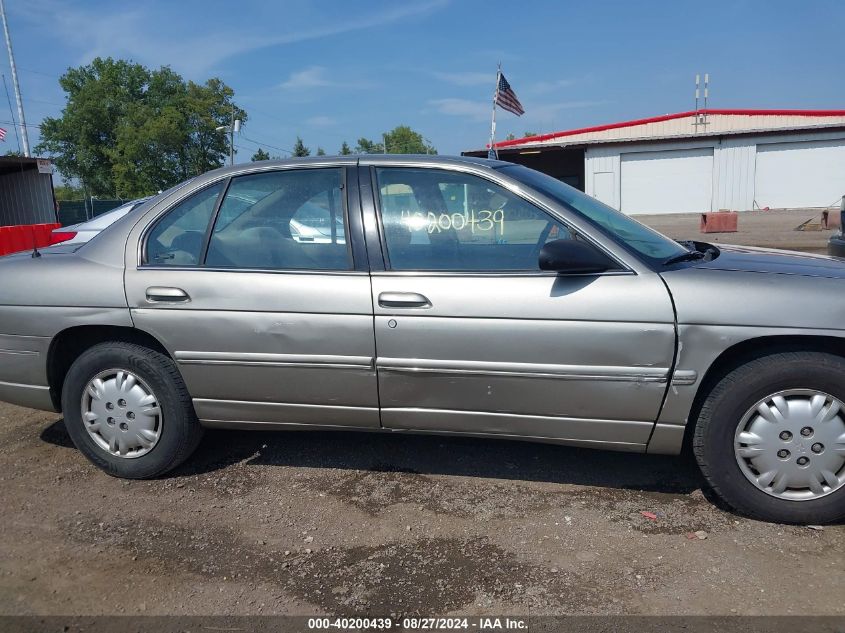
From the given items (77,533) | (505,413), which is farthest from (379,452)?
(77,533)

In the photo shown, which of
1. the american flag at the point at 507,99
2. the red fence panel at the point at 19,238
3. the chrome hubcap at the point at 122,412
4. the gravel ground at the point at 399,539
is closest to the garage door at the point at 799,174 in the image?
the american flag at the point at 507,99

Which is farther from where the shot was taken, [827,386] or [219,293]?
[219,293]

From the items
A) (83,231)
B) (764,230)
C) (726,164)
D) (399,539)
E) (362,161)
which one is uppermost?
(726,164)

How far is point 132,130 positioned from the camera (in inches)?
2328

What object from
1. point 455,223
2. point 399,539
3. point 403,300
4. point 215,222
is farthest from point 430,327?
point 215,222

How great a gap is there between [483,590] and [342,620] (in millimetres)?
556

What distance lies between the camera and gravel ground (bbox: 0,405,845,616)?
2.56 meters

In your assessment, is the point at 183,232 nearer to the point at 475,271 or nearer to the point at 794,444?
the point at 475,271

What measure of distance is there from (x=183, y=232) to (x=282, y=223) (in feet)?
1.78

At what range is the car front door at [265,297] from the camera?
127 inches

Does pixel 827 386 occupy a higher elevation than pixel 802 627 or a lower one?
higher

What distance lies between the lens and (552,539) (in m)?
2.95

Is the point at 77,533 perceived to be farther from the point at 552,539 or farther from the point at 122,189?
the point at 122,189

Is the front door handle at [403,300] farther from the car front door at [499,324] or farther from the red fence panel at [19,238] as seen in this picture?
the red fence panel at [19,238]
